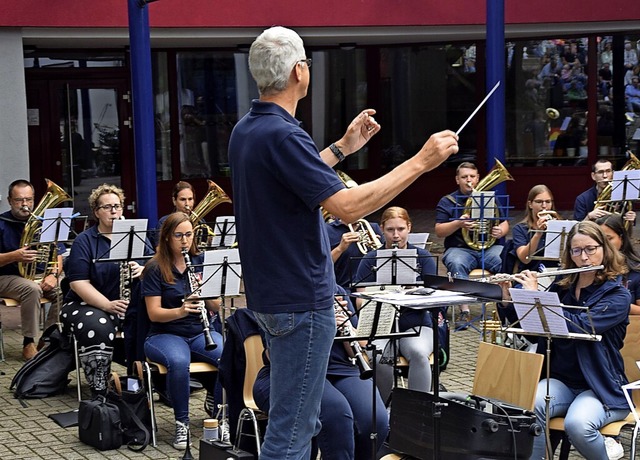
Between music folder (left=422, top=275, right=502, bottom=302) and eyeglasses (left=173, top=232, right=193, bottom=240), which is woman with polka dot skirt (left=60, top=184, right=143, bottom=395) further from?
music folder (left=422, top=275, right=502, bottom=302)

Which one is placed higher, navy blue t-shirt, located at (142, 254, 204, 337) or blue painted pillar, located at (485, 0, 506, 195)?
blue painted pillar, located at (485, 0, 506, 195)

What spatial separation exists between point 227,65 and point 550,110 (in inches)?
198

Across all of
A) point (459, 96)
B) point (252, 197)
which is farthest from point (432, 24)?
point (252, 197)

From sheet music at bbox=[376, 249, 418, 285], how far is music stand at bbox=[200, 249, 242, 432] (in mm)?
1045

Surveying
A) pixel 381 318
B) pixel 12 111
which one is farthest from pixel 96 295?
pixel 12 111

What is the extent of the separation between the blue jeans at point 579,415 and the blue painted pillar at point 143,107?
5.71 meters

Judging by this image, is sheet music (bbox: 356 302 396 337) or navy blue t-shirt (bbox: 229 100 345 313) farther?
sheet music (bbox: 356 302 396 337)

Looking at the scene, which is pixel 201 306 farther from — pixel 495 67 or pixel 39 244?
pixel 495 67

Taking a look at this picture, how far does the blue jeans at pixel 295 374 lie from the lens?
359 cm

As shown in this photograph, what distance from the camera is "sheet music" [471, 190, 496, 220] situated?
32.4 feet

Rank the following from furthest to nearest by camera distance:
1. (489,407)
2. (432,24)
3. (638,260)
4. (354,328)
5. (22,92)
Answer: (432,24), (22,92), (638,260), (354,328), (489,407)

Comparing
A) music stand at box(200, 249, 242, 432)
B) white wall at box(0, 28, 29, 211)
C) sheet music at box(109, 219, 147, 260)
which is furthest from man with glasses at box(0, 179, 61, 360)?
white wall at box(0, 28, 29, 211)

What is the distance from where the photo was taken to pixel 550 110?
17.0 metres

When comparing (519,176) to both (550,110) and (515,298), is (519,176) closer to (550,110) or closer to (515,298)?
(550,110)
